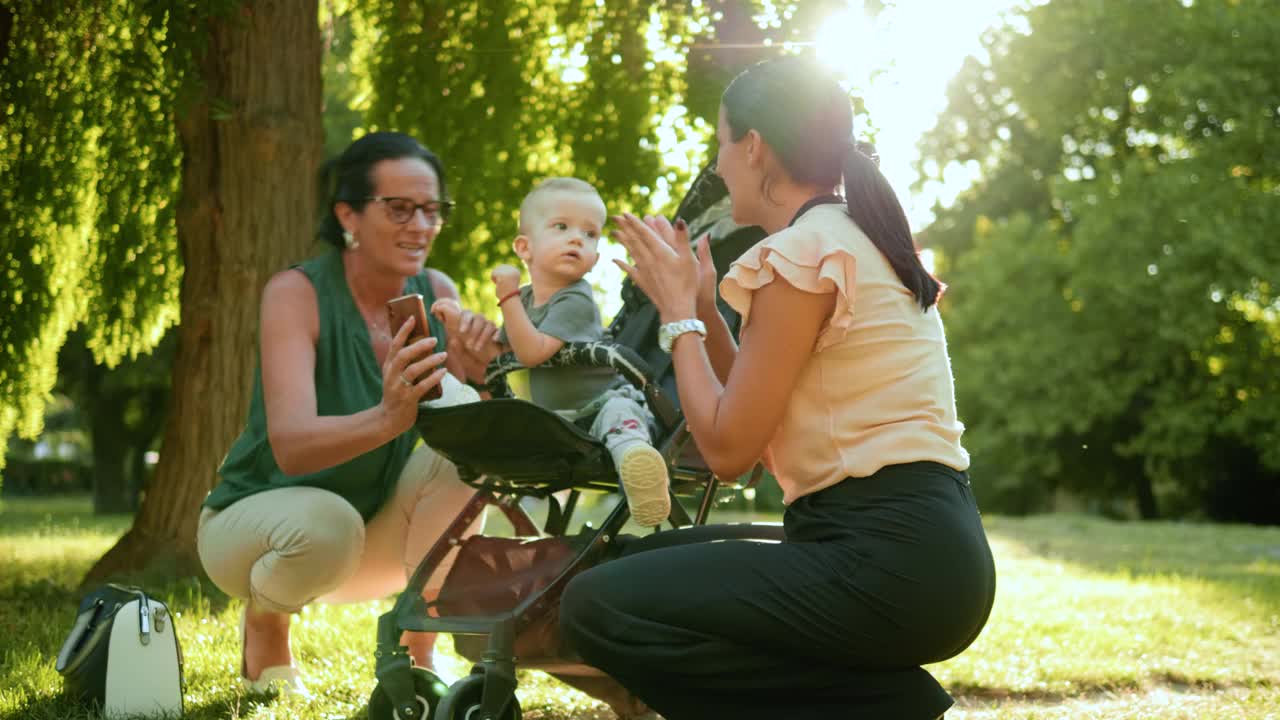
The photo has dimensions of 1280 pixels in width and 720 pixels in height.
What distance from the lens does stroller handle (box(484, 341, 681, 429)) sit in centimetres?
346

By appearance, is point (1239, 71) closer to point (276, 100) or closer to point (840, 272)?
point (276, 100)

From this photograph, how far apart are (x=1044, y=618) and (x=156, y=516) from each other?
199 inches

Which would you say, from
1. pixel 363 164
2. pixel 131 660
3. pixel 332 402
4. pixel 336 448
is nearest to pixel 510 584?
pixel 336 448

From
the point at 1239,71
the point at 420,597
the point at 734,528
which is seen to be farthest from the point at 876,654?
the point at 1239,71

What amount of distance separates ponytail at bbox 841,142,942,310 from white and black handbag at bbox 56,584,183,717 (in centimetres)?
249

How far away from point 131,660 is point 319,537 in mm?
663

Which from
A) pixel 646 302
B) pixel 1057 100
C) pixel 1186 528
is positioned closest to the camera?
pixel 646 302

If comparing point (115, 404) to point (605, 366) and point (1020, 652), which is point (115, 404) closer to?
point (1020, 652)

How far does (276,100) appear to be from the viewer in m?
7.02

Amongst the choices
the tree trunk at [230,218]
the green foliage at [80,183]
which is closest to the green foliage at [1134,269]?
the green foliage at [80,183]

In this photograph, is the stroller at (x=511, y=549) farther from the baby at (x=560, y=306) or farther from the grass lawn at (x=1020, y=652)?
the grass lawn at (x=1020, y=652)

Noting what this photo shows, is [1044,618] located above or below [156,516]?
below

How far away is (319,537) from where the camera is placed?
13.0 feet

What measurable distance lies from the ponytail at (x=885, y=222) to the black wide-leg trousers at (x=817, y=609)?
1.27 feet
